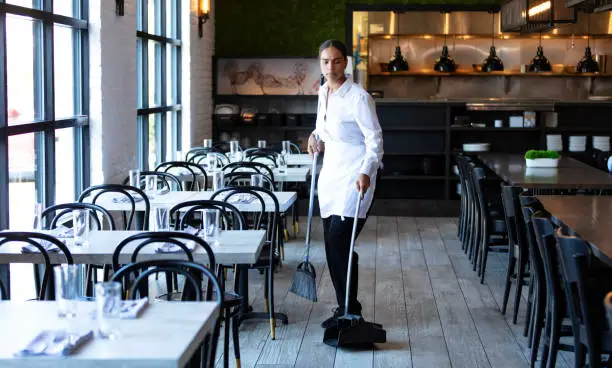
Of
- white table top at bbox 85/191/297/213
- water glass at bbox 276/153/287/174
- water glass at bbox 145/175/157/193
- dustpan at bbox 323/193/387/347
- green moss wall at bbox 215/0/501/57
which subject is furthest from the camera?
green moss wall at bbox 215/0/501/57

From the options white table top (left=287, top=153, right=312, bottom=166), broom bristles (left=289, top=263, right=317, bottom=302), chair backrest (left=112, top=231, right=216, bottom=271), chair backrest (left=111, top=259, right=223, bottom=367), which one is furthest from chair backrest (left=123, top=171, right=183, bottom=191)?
chair backrest (left=111, top=259, right=223, bottom=367)

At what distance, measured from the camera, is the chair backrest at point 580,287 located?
3.92 m

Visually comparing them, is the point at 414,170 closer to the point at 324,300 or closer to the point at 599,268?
the point at 324,300

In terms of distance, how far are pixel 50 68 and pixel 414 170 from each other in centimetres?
641

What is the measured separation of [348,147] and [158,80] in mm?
5226

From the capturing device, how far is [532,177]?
8.00 m

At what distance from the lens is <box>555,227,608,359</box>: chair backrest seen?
392cm

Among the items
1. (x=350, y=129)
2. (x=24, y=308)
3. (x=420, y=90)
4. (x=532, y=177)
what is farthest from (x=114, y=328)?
(x=420, y=90)

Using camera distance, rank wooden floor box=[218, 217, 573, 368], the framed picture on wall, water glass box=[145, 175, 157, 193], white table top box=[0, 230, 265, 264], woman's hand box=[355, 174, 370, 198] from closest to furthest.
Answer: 1. white table top box=[0, 230, 265, 264]
2. woman's hand box=[355, 174, 370, 198]
3. wooden floor box=[218, 217, 573, 368]
4. water glass box=[145, 175, 157, 193]
5. the framed picture on wall

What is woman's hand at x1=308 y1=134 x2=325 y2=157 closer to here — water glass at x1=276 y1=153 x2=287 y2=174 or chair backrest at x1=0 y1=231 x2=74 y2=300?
chair backrest at x1=0 y1=231 x2=74 y2=300

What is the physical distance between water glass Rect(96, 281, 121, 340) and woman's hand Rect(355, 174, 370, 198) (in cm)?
252

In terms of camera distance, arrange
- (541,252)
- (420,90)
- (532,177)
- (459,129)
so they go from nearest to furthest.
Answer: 1. (541,252)
2. (532,177)
3. (459,129)
4. (420,90)

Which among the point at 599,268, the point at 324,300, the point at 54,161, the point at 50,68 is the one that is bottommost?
the point at 324,300

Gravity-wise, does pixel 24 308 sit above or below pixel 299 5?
below
